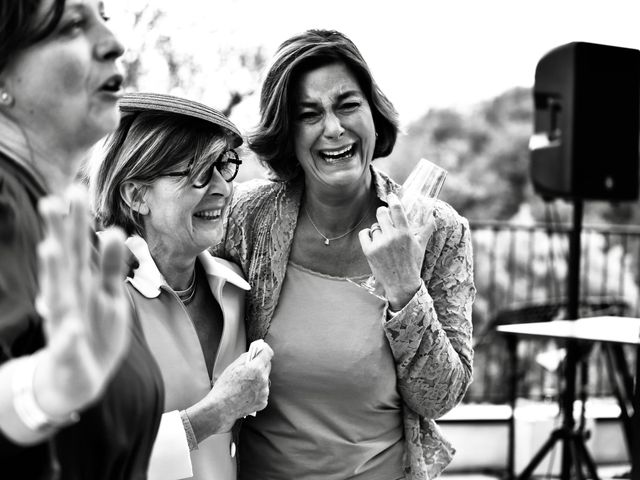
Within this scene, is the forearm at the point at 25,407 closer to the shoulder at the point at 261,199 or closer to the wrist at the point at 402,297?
the wrist at the point at 402,297

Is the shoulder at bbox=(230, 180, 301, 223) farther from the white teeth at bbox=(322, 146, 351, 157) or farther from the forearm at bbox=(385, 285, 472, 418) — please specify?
the forearm at bbox=(385, 285, 472, 418)

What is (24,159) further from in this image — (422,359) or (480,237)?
(480,237)

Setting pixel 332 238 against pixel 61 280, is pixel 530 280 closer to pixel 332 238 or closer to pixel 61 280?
pixel 332 238

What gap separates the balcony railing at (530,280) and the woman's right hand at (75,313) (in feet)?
20.7

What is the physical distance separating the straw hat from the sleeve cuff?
70cm

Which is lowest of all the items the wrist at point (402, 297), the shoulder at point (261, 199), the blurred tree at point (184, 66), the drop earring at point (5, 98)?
the wrist at point (402, 297)

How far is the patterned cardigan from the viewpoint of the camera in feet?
6.59

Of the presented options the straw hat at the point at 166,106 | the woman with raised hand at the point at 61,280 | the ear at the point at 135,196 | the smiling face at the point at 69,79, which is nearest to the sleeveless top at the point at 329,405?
the ear at the point at 135,196

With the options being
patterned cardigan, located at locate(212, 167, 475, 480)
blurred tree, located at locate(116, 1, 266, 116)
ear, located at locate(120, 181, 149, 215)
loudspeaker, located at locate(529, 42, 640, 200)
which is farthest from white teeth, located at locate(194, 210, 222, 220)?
blurred tree, located at locate(116, 1, 266, 116)

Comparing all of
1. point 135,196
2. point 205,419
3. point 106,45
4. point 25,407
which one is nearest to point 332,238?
point 135,196

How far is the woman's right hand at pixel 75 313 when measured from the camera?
0.83 meters

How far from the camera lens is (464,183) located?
21.9m

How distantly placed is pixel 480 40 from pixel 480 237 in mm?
8992

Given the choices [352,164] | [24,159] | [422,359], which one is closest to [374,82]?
[352,164]
